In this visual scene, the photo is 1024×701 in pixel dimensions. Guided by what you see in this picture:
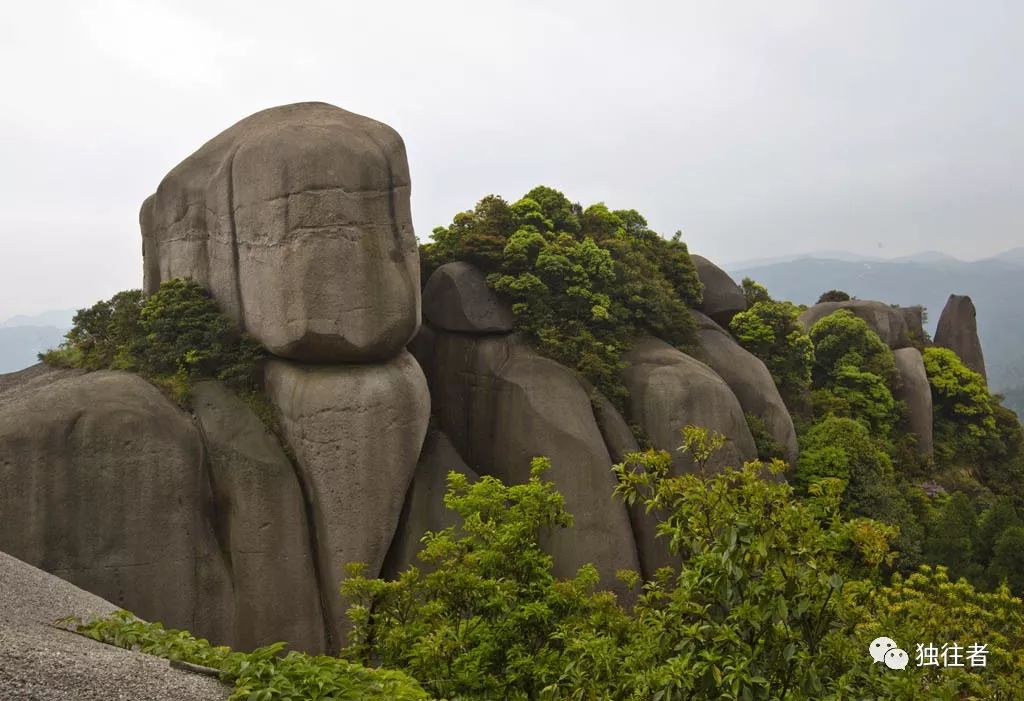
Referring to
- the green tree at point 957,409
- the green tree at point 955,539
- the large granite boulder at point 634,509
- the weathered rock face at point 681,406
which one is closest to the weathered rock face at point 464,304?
the large granite boulder at point 634,509

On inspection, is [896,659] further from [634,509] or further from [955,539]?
[955,539]

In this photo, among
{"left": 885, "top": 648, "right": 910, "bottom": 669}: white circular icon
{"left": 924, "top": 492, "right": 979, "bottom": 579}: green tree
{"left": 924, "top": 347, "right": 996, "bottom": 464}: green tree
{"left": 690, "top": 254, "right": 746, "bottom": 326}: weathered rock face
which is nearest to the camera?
{"left": 885, "top": 648, "right": 910, "bottom": 669}: white circular icon

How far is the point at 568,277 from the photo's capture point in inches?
746

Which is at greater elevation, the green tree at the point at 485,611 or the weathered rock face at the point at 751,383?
the weathered rock face at the point at 751,383

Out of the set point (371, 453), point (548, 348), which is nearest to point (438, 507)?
point (371, 453)

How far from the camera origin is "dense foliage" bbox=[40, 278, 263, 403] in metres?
15.8

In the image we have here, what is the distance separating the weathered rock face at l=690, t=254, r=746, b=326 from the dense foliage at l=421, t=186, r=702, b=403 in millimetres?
2891

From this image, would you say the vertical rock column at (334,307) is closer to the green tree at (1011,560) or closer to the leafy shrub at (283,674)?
the leafy shrub at (283,674)

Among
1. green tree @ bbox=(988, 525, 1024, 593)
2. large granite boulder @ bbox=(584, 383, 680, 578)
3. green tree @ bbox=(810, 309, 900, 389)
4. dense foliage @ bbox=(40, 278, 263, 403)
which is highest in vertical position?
dense foliage @ bbox=(40, 278, 263, 403)

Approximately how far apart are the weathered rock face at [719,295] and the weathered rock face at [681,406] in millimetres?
5769

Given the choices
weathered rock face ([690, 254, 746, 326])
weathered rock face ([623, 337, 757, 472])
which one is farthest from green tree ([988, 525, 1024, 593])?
weathered rock face ([690, 254, 746, 326])

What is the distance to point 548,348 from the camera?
18.4m

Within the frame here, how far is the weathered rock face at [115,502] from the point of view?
1349 centimetres

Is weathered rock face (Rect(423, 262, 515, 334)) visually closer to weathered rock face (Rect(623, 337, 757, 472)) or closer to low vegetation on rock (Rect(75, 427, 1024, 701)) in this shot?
weathered rock face (Rect(623, 337, 757, 472))
